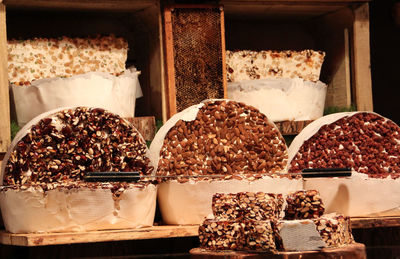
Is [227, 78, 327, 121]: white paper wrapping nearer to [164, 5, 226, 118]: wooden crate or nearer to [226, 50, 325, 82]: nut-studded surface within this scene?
[226, 50, 325, 82]: nut-studded surface

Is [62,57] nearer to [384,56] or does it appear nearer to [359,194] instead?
[359,194]

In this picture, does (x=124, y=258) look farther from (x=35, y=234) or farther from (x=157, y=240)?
(x=35, y=234)

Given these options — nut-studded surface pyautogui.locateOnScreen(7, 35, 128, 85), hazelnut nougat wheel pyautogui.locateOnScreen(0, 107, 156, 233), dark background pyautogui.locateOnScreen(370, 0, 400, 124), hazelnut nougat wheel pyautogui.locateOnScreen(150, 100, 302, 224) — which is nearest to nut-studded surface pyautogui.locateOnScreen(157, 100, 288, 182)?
hazelnut nougat wheel pyautogui.locateOnScreen(150, 100, 302, 224)

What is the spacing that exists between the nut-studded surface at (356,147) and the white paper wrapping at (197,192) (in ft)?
0.84

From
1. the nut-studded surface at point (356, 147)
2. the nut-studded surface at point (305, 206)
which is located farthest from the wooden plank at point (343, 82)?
the nut-studded surface at point (305, 206)

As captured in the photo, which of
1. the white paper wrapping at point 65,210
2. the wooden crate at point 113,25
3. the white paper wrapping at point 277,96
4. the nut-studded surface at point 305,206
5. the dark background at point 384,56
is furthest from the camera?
the dark background at point 384,56

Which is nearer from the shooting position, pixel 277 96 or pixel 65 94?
pixel 65 94

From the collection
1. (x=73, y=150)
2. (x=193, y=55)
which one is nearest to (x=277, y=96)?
(x=193, y=55)

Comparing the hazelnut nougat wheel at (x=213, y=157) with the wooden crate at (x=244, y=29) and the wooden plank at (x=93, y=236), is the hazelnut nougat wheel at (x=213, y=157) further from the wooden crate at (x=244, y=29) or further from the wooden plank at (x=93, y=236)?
the wooden crate at (x=244, y=29)

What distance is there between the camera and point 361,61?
14.2 feet

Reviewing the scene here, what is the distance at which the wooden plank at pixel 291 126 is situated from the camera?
4137 mm

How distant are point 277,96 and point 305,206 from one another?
4.52 ft

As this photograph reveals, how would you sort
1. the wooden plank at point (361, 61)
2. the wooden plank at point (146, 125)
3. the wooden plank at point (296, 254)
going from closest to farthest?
the wooden plank at point (296, 254)
the wooden plank at point (146, 125)
the wooden plank at point (361, 61)

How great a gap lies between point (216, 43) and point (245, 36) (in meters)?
0.67
